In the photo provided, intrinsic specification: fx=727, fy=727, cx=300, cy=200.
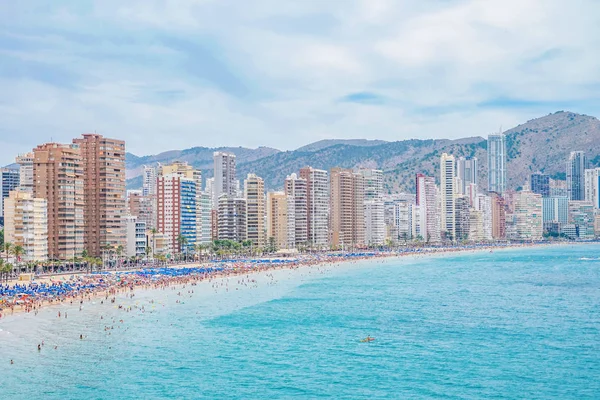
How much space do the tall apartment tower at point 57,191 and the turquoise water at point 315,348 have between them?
1578 inches

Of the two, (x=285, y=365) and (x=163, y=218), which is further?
(x=163, y=218)

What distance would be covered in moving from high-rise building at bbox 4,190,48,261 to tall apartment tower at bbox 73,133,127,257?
1490 centimetres

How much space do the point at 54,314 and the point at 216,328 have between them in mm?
22617

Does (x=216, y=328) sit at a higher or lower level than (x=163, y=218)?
lower

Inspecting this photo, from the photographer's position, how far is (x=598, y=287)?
117688 millimetres

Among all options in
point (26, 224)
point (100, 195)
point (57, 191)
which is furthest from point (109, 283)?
point (100, 195)

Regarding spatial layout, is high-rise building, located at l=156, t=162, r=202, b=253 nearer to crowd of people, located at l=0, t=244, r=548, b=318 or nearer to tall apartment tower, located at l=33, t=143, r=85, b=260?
crowd of people, located at l=0, t=244, r=548, b=318

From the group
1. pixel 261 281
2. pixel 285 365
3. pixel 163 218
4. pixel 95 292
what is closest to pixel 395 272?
pixel 261 281

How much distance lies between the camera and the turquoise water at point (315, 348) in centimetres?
5078

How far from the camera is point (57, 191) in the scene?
142 metres

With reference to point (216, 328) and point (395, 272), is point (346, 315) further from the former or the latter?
point (395, 272)

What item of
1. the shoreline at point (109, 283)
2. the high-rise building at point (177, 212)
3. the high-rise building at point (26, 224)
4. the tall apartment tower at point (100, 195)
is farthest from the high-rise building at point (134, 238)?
the high-rise building at point (26, 224)

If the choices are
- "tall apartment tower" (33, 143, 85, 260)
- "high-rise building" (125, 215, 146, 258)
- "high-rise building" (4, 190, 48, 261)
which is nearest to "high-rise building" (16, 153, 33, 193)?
"tall apartment tower" (33, 143, 85, 260)

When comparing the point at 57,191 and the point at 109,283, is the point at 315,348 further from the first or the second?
the point at 57,191
